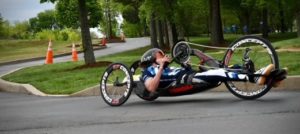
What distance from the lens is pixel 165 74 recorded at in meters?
8.46

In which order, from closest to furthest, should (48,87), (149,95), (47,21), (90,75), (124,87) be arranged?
1. (149,95)
2. (124,87)
3. (48,87)
4. (90,75)
5. (47,21)

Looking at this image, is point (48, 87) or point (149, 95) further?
point (48, 87)

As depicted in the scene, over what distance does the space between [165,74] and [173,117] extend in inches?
60.2

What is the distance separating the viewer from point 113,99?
904 centimetres

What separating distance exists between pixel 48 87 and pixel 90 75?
153 cm

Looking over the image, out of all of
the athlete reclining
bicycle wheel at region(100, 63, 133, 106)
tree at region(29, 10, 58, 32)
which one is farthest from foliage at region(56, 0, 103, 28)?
the athlete reclining

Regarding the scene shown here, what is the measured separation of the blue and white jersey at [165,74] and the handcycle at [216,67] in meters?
0.07

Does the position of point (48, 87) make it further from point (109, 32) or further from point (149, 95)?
point (109, 32)

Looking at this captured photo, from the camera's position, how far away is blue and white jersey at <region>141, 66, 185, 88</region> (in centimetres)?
838

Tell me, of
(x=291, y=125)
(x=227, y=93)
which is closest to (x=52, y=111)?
(x=227, y=93)

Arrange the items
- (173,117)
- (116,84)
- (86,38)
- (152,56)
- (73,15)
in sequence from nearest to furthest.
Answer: (173,117)
(152,56)
(116,84)
(86,38)
(73,15)

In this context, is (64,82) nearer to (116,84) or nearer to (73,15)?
(116,84)

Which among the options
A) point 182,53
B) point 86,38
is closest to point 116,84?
point 182,53

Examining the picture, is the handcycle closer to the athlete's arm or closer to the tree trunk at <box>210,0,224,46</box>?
→ the athlete's arm
